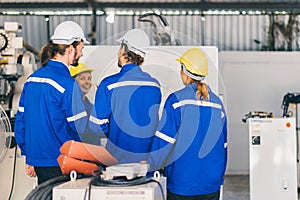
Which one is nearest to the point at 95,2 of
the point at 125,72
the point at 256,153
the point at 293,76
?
the point at 293,76

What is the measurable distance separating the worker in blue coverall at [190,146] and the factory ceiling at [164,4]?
14.8ft

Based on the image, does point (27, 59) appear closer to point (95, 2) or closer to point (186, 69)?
point (186, 69)

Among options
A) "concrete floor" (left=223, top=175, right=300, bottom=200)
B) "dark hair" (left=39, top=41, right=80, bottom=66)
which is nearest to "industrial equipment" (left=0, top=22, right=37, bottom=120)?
"dark hair" (left=39, top=41, right=80, bottom=66)

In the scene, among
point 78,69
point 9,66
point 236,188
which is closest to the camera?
point 9,66

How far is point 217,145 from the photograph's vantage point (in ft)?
8.71

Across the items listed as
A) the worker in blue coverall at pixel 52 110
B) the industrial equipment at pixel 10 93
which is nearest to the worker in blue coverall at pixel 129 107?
the worker in blue coverall at pixel 52 110

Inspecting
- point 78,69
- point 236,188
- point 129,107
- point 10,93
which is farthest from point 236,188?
point 129,107

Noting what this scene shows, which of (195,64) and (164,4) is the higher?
(164,4)

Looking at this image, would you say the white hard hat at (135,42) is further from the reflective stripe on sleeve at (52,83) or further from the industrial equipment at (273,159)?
the industrial equipment at (273,159)

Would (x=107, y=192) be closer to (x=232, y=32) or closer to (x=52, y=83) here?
(x=52, y=83)

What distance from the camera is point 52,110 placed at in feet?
8.69

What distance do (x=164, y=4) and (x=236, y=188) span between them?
103 inches

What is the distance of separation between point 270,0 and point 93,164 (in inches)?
217

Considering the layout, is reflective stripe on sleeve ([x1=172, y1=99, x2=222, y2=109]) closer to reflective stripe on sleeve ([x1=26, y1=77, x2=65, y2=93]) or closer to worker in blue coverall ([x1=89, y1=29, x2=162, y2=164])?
worker in blue coverall ([x1=89, y1=29, x2=162, y2=164])
